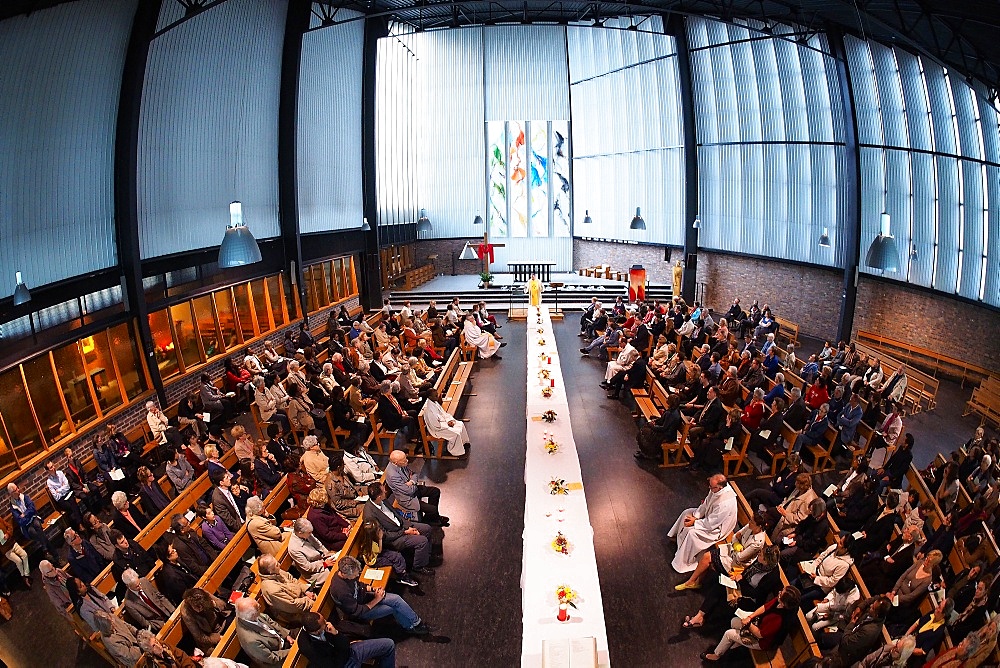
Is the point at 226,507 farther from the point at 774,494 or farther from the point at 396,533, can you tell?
the point at 774,494

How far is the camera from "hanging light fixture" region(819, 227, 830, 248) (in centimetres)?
1578

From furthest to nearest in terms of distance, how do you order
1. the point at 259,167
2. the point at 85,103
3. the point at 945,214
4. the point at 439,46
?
the point at 439,46
the point at 259,167
the point at 945,214
the point at 85,103

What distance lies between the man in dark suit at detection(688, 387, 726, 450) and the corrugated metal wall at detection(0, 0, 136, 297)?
424 inches

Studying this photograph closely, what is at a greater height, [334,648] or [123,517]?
[123,517]

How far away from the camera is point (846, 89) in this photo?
1481 cm

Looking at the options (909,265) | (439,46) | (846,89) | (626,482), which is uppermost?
(439,46)

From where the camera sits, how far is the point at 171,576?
6016mm

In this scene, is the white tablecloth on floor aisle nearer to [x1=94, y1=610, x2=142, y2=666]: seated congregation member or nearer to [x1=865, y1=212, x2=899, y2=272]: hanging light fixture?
[x1=94, y1=610, x2=142, y2=666]: seated congregation member

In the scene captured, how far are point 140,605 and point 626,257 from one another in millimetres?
23026

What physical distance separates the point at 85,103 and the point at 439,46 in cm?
1934

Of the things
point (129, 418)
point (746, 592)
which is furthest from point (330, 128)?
point (746, 592)

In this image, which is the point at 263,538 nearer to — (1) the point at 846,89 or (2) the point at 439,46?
(1) the point at 846,89

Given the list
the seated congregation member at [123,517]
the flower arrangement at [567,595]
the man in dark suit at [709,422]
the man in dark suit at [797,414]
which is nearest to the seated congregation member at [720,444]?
the man in dark suit at [709,422]

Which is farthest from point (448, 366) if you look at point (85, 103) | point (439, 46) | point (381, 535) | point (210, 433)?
point (439, 46)
